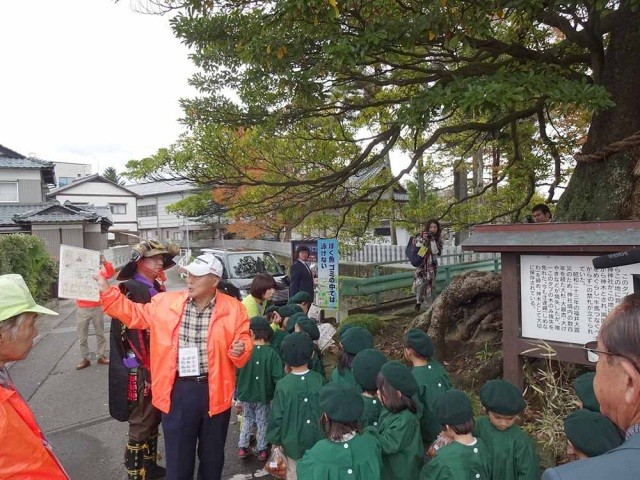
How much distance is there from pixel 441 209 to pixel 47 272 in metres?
12.6

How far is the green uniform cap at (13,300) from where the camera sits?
195 centimetres

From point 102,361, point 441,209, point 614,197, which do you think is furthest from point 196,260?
point 441,209

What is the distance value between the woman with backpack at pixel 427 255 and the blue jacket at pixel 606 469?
7106mm

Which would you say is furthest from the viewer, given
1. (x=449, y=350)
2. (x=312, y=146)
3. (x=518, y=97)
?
(x=312, y=146)

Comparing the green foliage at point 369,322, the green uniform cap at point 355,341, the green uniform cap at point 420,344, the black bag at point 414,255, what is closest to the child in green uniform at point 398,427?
the green uniform cap at point 420,344

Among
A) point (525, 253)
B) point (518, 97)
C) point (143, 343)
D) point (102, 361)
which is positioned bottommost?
point (102, 361)

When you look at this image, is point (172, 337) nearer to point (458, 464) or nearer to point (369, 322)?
point (458, 464)

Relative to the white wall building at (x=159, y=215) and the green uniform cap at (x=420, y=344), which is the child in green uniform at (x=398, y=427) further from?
the white wall building at (x=159, y=215)

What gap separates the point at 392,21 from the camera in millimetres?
4184

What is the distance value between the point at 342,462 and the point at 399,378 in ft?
2.06

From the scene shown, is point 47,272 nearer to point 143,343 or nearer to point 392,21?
point 143,343

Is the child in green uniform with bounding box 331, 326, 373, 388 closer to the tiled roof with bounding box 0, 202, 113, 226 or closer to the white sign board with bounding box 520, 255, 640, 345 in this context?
the white sign board with bounding box 520, 255, 640, 345

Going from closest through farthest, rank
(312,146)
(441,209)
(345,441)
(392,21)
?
1. (345,441)
2. (392,21)
3. (312,146)
4. (441,209)

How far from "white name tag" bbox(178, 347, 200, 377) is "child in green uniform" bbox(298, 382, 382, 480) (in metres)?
0.98
